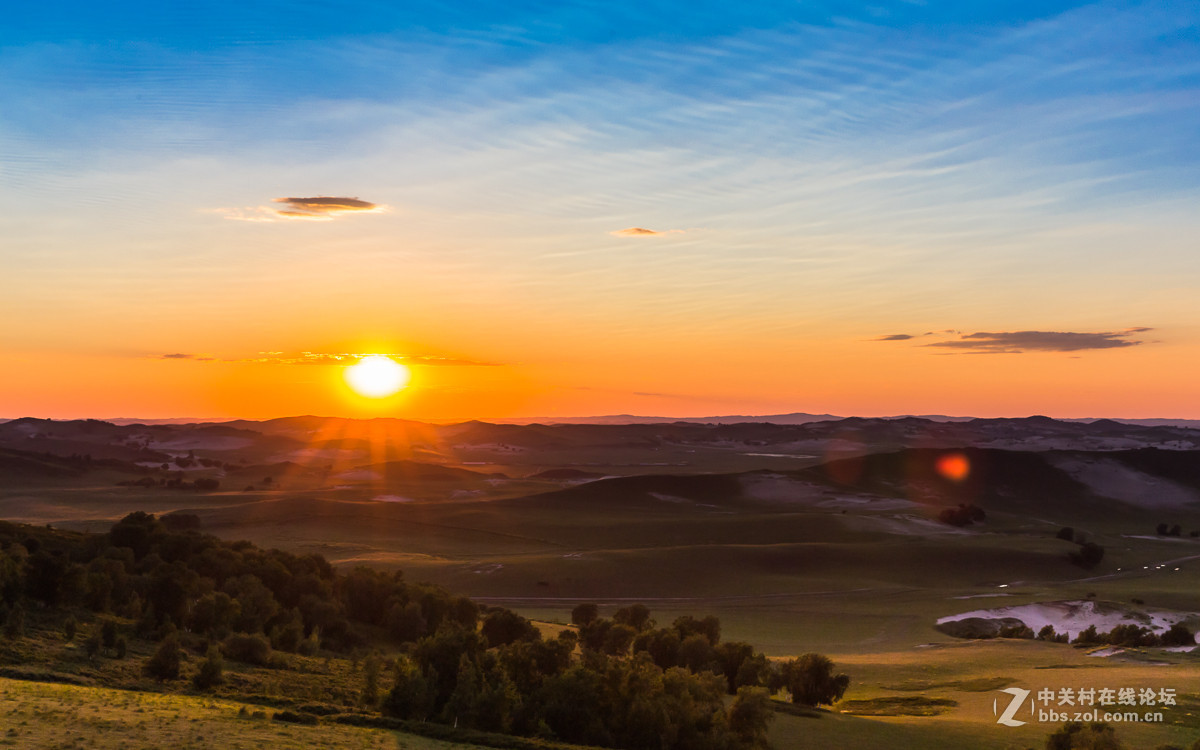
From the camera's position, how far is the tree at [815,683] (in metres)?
40.5

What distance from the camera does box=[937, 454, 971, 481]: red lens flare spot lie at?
545 feet

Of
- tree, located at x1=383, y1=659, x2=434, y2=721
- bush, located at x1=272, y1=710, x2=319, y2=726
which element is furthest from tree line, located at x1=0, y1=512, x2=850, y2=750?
bush, located at x1=272, y1=710, x2=319, y2=726

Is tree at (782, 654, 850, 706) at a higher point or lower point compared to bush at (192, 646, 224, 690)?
lower

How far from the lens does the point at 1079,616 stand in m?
68.6

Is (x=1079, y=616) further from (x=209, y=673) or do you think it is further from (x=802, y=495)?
(x=802, y=495)

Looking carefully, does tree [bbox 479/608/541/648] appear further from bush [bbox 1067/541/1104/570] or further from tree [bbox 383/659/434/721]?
bush [bbox 1067/541/1104/570]

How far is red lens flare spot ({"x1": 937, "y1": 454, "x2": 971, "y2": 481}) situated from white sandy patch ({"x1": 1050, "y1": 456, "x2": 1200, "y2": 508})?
1664cm

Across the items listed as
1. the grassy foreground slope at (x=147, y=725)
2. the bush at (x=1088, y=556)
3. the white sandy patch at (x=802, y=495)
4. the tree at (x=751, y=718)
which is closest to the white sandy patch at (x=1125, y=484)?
the white sandy patch at (x=802, y=495)

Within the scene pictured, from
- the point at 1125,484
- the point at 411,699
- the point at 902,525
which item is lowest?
the point at 411,699

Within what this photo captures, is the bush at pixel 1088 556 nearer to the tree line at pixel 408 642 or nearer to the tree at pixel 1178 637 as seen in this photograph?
the tree at pixel 1178 637

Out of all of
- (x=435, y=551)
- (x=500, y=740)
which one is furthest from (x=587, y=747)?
(x=435, y=551)

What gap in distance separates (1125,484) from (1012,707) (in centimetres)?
14768

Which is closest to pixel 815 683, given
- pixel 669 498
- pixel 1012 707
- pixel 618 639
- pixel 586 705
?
pixel 1012 707

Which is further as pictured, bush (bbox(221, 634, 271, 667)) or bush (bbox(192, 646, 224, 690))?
bush (bbox(221, 634, 271, 667))
